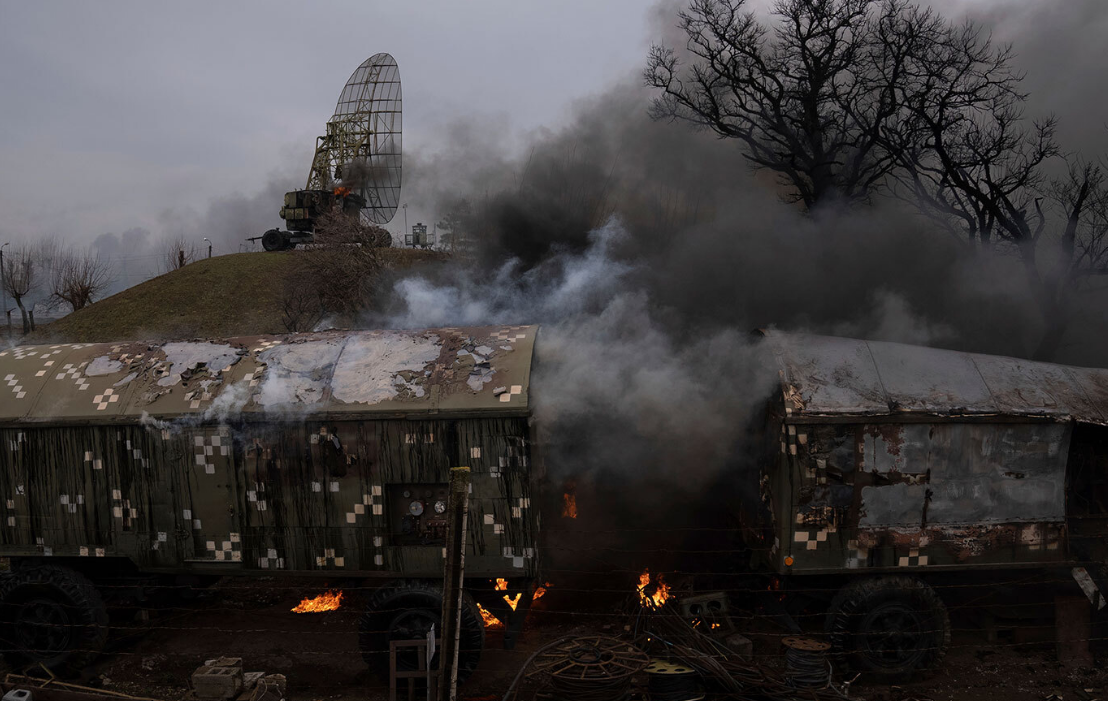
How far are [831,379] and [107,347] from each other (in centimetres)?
781

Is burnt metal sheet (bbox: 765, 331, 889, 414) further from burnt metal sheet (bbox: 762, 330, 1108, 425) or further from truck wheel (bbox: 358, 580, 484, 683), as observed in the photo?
truck wheel (bbox: 358, 580, 484, 683)

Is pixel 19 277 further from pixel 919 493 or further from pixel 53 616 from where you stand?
pixel 919 493

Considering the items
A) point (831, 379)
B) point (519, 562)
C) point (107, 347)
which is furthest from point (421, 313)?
point (831, 379)

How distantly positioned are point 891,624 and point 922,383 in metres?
2.35

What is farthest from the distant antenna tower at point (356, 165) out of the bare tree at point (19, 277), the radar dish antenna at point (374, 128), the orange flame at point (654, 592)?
the orange flame at point (654, 592)

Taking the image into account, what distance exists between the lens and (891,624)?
666cm

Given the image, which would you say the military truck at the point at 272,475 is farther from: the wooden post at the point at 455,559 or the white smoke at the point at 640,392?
the wooden post at the point at 455,559

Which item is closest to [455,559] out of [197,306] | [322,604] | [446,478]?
[446,478]

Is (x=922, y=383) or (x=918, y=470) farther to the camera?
(x=922, y=383)

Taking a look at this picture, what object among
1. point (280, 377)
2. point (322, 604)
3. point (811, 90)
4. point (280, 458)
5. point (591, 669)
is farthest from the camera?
point (811, 90)

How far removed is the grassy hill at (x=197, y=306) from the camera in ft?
93.2

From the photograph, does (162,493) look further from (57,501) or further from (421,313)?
(421,313)

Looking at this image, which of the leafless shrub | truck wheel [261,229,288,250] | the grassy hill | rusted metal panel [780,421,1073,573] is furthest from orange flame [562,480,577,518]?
truck wheel [261,229,288,250]

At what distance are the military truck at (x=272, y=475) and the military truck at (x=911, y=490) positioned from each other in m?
2.59
